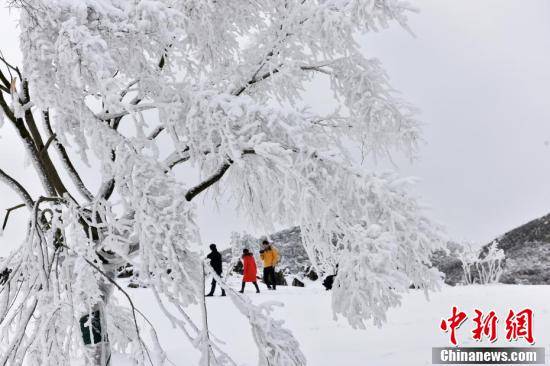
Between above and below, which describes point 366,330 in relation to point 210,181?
below

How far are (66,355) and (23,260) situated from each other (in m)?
0.86

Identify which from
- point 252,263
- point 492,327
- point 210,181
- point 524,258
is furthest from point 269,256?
point 524,258

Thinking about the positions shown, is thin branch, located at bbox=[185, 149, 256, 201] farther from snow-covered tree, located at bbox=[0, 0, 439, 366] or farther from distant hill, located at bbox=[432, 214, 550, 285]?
distant hill, located at bbox=[432, 214, 550, 285]

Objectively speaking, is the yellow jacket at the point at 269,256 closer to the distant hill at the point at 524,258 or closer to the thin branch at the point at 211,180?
the thin branch at the point at 211,180

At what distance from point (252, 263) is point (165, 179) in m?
10.5

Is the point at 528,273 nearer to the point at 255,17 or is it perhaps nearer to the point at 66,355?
the point at 255,17

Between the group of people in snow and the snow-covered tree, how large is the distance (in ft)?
25.2

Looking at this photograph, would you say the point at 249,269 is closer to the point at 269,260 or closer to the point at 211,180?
the point at 269,260

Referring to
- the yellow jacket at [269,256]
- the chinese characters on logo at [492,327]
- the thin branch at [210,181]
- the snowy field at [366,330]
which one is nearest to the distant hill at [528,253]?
the snowy field at [366,330]

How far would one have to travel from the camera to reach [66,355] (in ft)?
12.4

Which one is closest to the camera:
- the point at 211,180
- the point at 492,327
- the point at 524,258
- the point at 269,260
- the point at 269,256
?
the point at 211,180

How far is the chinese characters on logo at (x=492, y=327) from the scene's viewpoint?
848 cm

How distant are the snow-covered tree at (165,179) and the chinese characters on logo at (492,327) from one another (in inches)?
170

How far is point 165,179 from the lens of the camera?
3.90 metres
